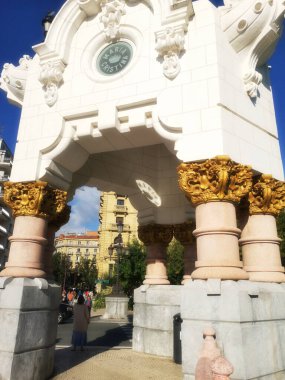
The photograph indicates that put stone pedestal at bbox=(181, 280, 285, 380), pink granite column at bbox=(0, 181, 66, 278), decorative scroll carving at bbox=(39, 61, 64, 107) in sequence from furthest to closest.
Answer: decorative scroll carving at bbox=(39, 61, 64, 107), pink granite column at bbox=(0, 181, 66, 278), stone pedestal at bbox=(181, 280, 285, 380)

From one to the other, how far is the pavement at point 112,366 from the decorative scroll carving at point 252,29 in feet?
22.2

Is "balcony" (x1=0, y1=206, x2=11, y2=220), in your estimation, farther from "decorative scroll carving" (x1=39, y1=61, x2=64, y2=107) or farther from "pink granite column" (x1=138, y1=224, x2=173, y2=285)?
"decorative scroll carving" (x1=39, y1=61, x2=64, y2=107)

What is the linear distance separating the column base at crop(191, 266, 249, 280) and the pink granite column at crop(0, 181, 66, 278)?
3516mm

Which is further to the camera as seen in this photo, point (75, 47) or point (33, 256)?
point (75, 47)

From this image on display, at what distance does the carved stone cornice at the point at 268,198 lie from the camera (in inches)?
267

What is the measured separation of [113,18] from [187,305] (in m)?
6.91

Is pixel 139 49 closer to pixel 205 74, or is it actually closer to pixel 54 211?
pixel 205 74

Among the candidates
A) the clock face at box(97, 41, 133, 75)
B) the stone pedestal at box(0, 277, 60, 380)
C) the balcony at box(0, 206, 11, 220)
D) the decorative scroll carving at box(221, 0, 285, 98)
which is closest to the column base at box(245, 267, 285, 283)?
the decorative scroll carving at box(221, 0, 285, 98)

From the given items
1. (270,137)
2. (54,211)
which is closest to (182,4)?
(270,137)

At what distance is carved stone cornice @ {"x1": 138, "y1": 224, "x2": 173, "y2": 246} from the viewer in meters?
11.4

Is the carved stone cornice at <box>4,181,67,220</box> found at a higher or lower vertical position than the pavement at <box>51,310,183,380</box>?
higher

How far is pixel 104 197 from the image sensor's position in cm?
5803

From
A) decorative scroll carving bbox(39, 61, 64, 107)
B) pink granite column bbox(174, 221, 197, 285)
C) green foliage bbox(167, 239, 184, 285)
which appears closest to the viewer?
decorative scroll carving bbox(39, 61, 64, 107)

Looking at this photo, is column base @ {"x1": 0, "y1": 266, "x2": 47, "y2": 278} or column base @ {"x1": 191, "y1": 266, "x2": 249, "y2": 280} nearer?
column base @ {"x1": 191, "y1": 266, "x2": 249, "y2": 280}
